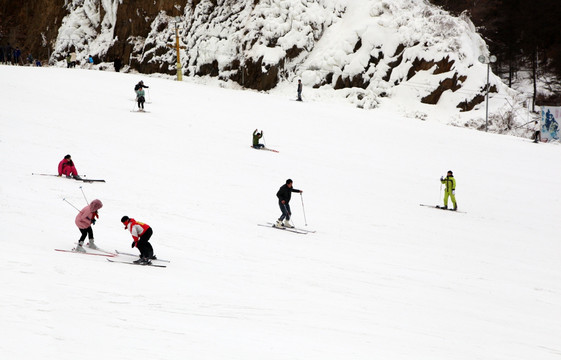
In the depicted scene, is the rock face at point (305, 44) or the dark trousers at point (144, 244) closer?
the dark trousers at point (144, 244)

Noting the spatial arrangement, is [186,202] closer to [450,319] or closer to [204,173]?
[204,173]

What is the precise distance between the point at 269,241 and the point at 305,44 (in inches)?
1314

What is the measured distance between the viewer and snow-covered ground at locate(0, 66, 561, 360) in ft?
26.1

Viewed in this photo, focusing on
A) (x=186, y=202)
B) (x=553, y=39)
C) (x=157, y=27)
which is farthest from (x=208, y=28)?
(x=186, y=202)

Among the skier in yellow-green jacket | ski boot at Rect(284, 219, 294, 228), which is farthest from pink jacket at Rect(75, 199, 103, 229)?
the skier in yellow-green jacket

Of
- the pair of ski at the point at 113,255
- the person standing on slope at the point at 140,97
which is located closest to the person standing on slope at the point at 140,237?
the pair of ski at the point at 113,255

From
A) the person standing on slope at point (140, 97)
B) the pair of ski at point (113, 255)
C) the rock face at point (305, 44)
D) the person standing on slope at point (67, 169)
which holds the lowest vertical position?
the pair of ski at point (113, 255)

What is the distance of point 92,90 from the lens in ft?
116

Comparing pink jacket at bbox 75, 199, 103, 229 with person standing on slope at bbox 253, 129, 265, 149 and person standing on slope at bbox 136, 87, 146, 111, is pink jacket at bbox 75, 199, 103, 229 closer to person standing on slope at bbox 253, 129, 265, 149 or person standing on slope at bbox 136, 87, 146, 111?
person standing on slope at bbox 253, 129, 265, 149

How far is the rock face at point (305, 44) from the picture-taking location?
41500 millimetres

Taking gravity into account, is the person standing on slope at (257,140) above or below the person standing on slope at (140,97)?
below

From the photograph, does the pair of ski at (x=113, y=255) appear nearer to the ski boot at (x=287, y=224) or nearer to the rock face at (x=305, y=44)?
the ski boot at (x=287, y=224)

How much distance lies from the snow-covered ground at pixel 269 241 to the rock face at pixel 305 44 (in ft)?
33.8

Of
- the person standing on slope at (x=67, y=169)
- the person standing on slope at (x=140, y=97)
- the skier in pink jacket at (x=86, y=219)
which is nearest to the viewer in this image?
the skier in pink jacket at (x=86, y=219)
